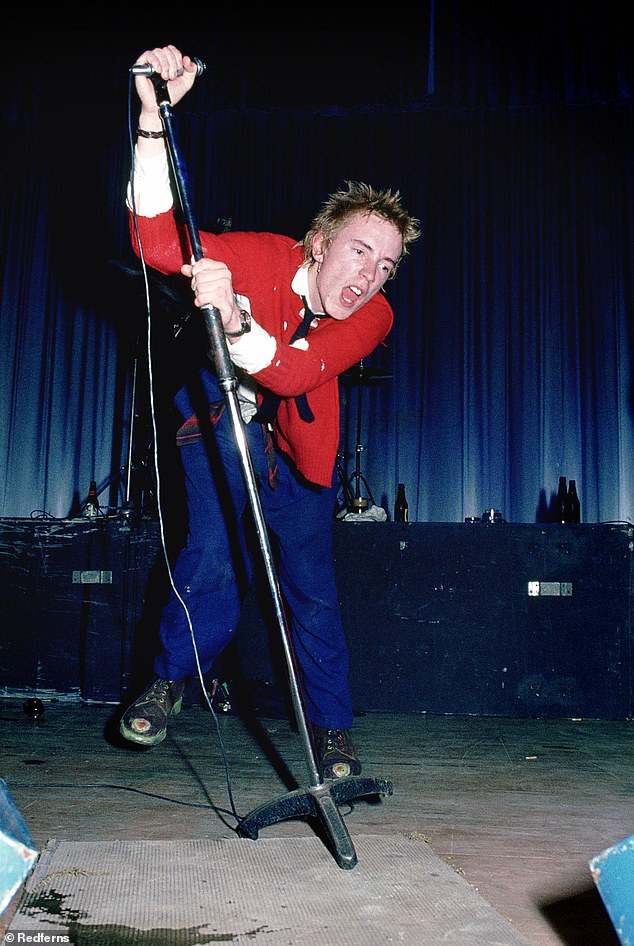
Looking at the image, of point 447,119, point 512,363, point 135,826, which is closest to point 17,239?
point 447,119

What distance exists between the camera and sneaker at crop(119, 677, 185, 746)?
5.32 ft

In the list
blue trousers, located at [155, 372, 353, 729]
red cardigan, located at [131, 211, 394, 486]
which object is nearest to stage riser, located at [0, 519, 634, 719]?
blue trousers, located at [155, 372, 353, 729]

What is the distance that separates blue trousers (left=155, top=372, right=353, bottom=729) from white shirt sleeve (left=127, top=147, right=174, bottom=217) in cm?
54

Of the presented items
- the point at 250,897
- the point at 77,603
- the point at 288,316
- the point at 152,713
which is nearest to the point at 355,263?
the point at 288,316

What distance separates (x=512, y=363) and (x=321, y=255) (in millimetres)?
3191

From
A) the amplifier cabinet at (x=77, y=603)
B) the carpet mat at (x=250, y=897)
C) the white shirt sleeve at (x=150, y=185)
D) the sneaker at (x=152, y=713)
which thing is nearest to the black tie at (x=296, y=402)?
the white shirt sleeve at (x=150, y=185)

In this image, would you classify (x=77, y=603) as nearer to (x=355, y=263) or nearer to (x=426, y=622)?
(x=426, y=622)

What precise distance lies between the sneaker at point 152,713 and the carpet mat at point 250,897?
16.0 inches

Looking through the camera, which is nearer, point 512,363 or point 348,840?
point 348,840

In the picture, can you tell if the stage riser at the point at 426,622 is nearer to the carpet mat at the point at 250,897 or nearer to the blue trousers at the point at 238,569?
the blue trousers at the point at 238,569

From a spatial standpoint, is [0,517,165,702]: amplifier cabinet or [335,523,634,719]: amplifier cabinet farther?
[0,517,165,702]: amplifier cabinet

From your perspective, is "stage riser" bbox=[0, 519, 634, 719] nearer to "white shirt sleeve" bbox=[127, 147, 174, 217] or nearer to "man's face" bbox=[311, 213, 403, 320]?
"man's face" bbox=[311, 213, 403, 320]

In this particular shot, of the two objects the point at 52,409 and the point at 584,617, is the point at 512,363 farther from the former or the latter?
the point at 52,409

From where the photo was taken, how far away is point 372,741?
2.24m
